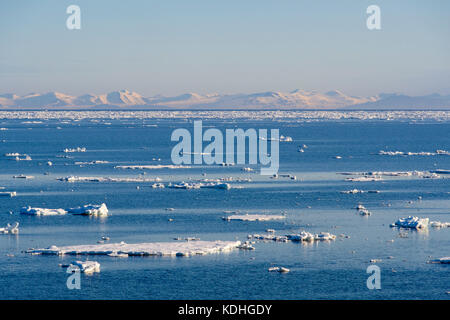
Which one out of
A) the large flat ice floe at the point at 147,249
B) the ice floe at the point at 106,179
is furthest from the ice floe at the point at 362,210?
the ice floe at the point at 106,179

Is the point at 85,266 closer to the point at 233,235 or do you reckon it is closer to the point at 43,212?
the point at 233,235

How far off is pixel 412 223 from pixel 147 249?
17.3m

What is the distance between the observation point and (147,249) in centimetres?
4350

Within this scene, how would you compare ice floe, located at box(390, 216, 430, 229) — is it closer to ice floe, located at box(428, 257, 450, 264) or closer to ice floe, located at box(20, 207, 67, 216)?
ice floe, located at box(428, 257, 450, 264)

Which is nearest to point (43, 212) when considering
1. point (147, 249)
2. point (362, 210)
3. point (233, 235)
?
point (233, 235)

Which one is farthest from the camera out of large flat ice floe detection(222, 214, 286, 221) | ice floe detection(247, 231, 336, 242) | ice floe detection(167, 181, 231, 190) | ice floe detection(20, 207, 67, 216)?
ice floe detection(167, 181, 231, 190)

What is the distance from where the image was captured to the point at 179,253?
42906mm

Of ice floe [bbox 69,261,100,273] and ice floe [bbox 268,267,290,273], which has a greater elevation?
ice floe [bbox 69,261,100,273]

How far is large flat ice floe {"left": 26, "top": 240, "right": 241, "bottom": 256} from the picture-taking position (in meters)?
42.8

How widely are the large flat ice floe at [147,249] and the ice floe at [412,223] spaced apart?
12.1m

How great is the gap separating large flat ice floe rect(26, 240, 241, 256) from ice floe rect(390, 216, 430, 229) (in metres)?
12.1

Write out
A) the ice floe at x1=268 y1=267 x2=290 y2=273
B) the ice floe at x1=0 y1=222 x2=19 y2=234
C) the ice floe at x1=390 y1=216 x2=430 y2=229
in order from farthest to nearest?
Result: the ice floe at x1=390 y1=216 x2=430 y2=229 → the ice floe at x1=0 y1=222 x2=19 y2=234 → the ice floe at x1=268 y1=267 x2=290 y2=273

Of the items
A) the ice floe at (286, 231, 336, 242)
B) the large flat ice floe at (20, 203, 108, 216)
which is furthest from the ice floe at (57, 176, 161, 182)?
the ice floe at (286, 231, 336, 242)
